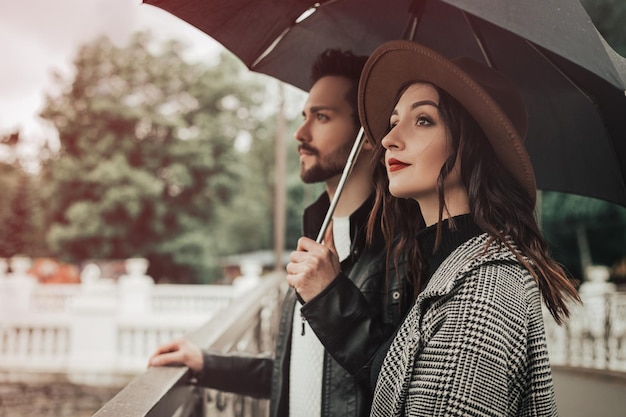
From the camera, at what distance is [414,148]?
1.51 metres

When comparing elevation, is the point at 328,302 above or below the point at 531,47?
below

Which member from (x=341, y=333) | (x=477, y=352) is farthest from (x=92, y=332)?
(x=477, y=352)

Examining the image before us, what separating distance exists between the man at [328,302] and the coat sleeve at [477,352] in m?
0.40

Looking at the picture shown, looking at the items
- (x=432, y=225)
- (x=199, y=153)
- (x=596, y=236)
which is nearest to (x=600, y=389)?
(x=432, y=225)

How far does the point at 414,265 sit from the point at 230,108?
25418 mm

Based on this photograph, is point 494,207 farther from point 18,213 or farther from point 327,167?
point 18,213

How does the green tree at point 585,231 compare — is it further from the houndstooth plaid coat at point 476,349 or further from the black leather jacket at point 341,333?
the houndstooth plaid coat at point 476,349

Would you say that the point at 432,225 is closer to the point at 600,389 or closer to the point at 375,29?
the point at 375,29

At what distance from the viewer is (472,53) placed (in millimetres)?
2184

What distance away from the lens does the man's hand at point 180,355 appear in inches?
78.1

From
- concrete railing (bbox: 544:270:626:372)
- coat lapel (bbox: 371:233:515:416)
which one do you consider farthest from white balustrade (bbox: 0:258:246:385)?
coat lapel (bbox: 371:233:515:416)

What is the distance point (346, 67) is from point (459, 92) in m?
0.82

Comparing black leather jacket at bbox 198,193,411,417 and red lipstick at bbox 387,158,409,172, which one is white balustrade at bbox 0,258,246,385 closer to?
black leather jacket at bbox 198,193,411,417

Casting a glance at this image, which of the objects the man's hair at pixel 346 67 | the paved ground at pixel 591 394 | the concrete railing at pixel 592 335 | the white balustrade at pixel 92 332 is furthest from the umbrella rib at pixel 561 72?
the white balustrade at pixel 92 332
